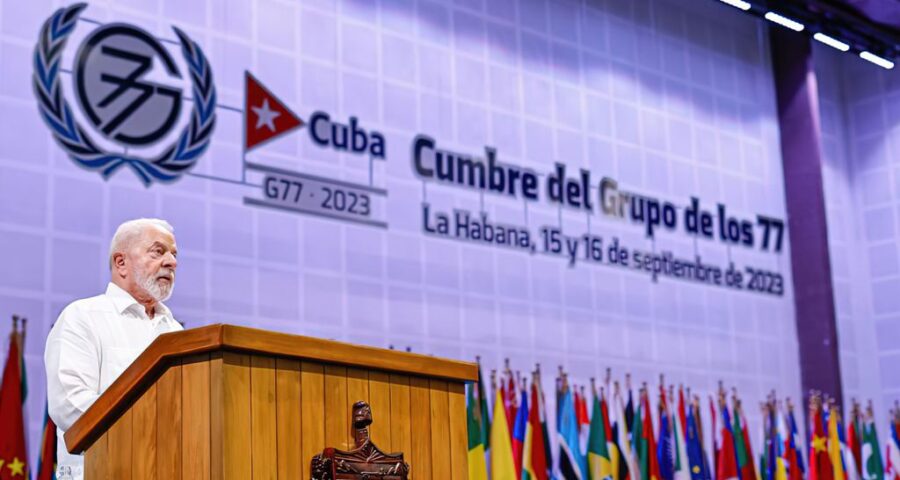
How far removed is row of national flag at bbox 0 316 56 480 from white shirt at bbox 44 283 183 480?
3.24m

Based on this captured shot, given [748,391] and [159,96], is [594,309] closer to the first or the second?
[748,391]

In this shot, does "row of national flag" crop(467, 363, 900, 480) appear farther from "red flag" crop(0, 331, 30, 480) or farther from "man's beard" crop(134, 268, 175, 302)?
"man's beard" crop(134, 268, 175, 302)

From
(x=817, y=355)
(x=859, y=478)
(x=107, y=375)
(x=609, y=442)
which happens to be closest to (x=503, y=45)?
(x=609, y=442)

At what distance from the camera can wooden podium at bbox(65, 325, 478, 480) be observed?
2.99 m

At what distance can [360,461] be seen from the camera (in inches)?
125

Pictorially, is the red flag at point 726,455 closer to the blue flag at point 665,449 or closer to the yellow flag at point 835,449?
the blue flag at point 665,449

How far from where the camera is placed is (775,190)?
1188 cm

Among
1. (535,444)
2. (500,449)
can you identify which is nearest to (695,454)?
(535,444)

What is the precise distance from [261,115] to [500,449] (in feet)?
8.93

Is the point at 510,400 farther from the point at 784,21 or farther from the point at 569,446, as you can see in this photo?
the point at 784,21

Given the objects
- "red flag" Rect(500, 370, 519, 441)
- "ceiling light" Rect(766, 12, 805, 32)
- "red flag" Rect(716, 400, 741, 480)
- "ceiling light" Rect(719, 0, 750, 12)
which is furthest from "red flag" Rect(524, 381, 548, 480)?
"ceiling light" Rect(766, 12, 805, 32)

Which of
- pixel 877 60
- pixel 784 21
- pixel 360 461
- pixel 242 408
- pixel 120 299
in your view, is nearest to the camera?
pixel 242 408

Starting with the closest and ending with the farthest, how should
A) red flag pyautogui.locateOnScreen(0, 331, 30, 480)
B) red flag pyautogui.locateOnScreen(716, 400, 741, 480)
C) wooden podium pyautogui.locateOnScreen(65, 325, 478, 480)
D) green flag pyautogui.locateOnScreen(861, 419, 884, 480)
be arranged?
wooden podium pyautogui.locateOnScreen(65, 325, 478, 480)
red flag pyautogui.locateOnScreen(0, 331, 30, 480)
red flag pyautogui.locateOnScreen(716, 400, 741, 480)
green flag pyautogui.locateOnScreen(861, 419, 884, 480)

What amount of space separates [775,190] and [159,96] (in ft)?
20.1
